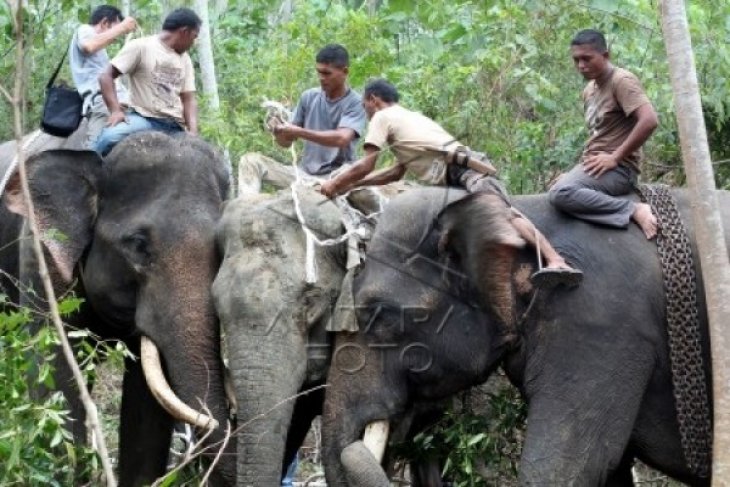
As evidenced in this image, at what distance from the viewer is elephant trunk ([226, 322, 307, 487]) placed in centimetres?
827

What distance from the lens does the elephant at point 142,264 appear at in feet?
29.1

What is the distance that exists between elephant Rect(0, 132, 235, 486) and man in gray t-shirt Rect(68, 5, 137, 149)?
0.48m

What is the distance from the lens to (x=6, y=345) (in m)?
7.56

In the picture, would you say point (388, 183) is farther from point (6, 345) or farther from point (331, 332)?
point (6, 345)

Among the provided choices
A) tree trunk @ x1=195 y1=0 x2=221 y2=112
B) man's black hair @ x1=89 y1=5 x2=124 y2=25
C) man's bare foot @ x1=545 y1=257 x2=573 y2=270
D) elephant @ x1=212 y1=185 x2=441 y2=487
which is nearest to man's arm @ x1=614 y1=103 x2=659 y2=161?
man's bare foot @ x1=545 y1=257 x2=573 y2=270

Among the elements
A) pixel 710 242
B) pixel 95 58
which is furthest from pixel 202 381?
pixel 710 242

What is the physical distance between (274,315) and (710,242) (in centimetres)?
234

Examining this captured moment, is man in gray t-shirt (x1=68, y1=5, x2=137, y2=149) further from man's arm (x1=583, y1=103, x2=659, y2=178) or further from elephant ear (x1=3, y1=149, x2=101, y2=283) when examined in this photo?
man's arm (x1=583, y1=103, x2=659, y2=178)

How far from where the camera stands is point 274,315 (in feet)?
28.5

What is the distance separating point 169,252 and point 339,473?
5.00 ft

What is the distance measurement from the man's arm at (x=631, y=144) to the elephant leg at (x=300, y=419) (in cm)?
196

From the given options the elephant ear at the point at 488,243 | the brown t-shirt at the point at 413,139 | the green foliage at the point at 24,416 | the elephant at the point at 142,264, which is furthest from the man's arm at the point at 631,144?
the green foliage at the point at 24,416

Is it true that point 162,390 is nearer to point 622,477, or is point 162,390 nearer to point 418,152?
point 418,152

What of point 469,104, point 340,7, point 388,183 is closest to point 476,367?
point 388,183
